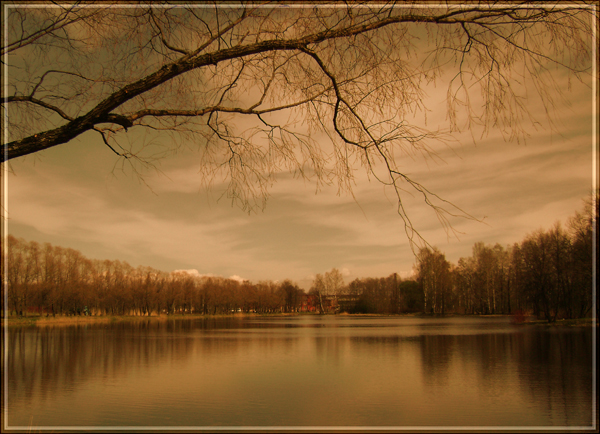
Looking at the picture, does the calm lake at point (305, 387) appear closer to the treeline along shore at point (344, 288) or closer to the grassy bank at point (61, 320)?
the treeline along shore at point (344, 288)

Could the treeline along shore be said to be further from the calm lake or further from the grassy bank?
the calm lake

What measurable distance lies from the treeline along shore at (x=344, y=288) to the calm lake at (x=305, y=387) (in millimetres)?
9337

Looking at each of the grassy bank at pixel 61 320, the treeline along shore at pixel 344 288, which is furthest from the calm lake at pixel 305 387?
the grassy bank at pixel 61 320

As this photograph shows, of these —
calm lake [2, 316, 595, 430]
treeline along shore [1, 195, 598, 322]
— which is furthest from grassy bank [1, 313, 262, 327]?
calm lake [2, 316, 595, 430]

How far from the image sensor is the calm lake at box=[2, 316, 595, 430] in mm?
9633

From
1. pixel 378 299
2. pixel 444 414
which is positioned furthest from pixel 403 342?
pixel 378 299

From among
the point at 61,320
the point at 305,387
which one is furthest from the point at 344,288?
the point at 305,387

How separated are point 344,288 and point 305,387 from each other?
7522cm

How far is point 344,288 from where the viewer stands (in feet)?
285

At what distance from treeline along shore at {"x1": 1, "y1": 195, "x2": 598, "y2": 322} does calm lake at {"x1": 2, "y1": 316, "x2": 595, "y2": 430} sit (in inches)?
368

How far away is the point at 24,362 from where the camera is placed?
Result: 58.5ft

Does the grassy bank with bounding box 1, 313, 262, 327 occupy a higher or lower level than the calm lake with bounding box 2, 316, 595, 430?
lower

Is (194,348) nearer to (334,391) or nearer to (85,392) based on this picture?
(85,392)

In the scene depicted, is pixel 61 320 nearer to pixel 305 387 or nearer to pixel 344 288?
pixel 305 387
